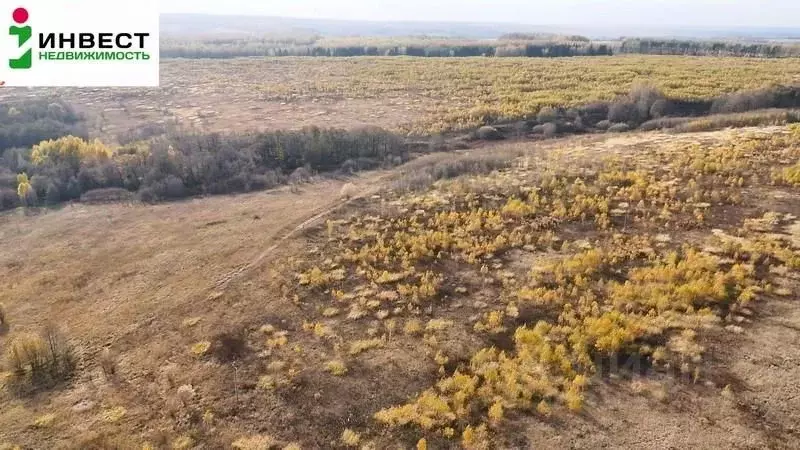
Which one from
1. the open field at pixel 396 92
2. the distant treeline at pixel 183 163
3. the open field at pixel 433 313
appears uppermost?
the open field at pixel 396 92

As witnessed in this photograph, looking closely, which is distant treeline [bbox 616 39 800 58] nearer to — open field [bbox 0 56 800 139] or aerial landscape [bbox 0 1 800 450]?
open field [bbox 0 56 800 139]

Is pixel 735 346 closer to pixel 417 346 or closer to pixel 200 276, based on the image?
pixel 417 346

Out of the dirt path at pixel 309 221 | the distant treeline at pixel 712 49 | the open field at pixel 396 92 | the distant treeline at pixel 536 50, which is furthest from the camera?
the distant treeline at pixel 536 50

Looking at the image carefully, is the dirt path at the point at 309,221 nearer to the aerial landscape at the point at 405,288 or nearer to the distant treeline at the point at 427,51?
the aerial landscape at the point at 405,288

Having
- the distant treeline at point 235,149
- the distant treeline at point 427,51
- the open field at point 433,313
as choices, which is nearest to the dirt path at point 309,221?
the open field at point 433,313

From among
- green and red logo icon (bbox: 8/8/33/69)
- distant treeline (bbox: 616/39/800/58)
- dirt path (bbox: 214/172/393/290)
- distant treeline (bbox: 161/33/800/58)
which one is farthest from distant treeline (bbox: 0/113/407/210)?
distant treeline (bbox: 616/39/800/58)

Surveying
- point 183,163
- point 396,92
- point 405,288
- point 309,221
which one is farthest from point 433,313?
point 396,92
